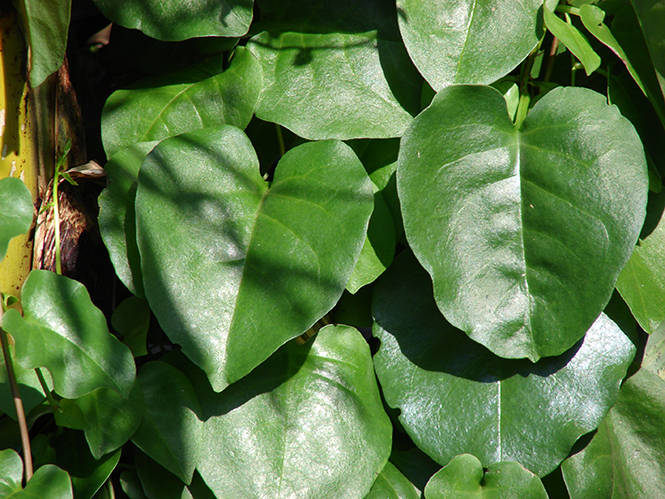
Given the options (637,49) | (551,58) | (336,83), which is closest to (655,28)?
(637,49)

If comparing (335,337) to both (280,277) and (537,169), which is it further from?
(537,169)

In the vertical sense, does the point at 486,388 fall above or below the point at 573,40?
below

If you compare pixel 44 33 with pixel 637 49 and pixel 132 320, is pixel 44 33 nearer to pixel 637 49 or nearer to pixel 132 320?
pixel 132 320

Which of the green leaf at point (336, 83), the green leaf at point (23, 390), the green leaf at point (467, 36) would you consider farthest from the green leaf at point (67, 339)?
the green leaf at point (467, 36)

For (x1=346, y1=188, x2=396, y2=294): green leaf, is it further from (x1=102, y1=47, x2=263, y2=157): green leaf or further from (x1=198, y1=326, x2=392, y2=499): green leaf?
(x1=102, y1=47, x2=263, y2=157): green leaf

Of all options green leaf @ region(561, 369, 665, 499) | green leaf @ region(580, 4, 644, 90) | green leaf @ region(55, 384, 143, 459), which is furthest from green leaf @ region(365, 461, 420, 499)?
green leaf @ region(580, 4, 644, 90)

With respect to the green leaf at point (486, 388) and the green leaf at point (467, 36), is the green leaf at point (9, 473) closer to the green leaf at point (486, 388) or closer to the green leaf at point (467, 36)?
the green leaf at point (486, 388)
